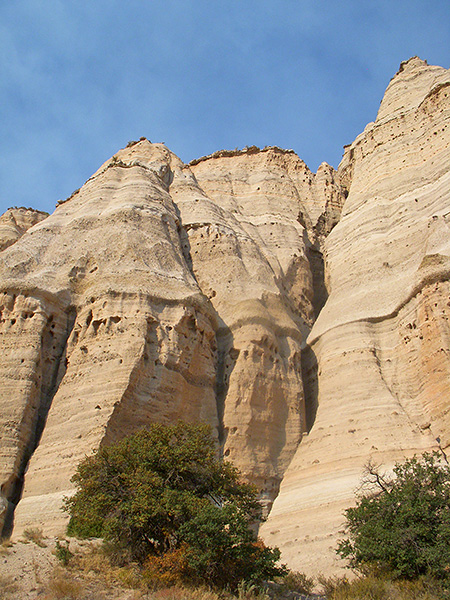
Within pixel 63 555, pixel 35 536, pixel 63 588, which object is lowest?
pixel 63 588

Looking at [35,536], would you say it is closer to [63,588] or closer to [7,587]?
[7,587]

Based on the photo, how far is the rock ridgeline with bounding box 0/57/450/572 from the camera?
687 inches

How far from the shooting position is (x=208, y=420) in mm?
19625

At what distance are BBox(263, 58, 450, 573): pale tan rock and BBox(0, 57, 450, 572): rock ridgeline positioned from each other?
71mm

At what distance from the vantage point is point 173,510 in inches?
472

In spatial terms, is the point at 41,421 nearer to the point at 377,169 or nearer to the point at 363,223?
the point at 363,223

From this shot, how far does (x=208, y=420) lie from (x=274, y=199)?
1828cm

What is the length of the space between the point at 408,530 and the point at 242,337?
443 inches

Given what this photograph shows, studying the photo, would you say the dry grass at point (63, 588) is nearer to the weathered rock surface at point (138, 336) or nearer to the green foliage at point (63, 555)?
the green foliage at point (63, 555)

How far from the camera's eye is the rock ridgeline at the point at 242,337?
17438mm

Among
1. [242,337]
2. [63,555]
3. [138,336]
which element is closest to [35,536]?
[63,555]

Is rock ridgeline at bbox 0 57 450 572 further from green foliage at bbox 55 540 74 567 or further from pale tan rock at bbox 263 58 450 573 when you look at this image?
green foliage at bbox 55 540 74 567

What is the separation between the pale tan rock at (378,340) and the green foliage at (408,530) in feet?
8.54

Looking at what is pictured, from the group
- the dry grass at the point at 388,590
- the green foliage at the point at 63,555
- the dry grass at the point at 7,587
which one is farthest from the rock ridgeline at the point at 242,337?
the dry grass at the point at 7,587
